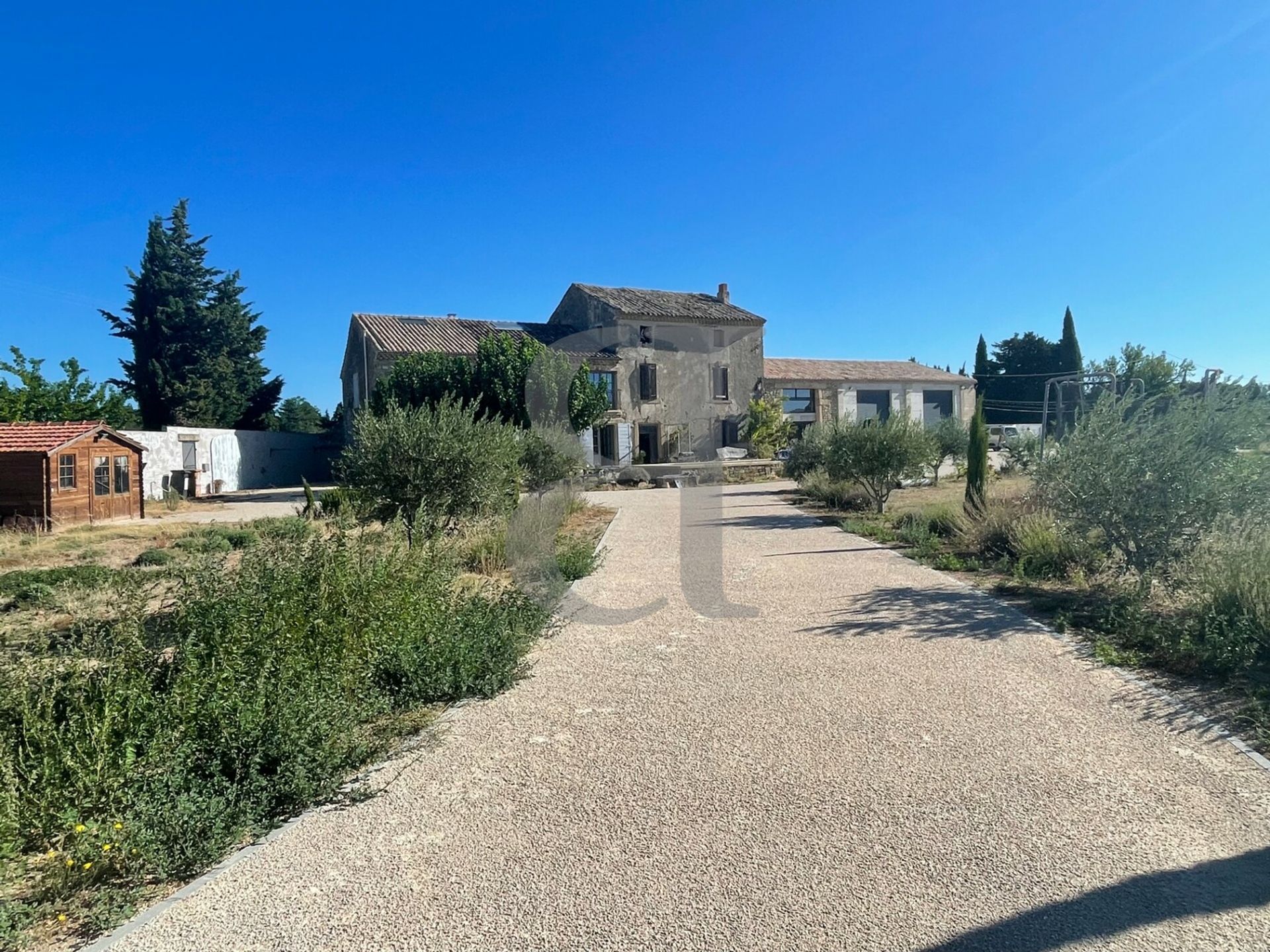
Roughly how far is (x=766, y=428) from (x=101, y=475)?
26091mm

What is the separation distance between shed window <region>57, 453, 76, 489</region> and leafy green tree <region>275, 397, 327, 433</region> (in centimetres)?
3319

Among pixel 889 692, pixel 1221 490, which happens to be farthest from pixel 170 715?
pixel 1221 490

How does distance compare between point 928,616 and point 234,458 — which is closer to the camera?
point 928,616

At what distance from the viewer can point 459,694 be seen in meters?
4.96

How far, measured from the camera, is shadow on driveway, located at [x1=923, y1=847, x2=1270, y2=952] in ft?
7.89

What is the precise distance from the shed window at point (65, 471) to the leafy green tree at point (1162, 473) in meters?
19.6

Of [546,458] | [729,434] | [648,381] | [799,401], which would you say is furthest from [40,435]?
[799,401]

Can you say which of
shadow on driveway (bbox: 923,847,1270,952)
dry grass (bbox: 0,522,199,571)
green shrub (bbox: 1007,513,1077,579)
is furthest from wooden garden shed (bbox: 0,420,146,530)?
shadow on driveway (bbox: 923,847,1270,952)

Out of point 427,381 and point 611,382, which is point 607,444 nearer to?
point 611,382

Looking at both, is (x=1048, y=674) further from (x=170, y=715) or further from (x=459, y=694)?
(x=170, y=715)

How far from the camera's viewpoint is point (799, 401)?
130 ft

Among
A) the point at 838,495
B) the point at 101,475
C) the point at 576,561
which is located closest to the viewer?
the point at 576,561

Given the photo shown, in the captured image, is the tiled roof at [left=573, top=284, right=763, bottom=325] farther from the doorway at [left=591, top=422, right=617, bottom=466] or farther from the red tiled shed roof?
the red tiled shed roof

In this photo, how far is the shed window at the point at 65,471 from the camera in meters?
16.1
